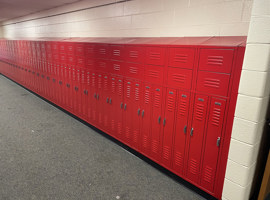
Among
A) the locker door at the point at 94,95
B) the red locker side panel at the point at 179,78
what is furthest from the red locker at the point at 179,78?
the locker door at the point at 94,95

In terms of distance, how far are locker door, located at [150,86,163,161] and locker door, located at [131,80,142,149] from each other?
0.86ft

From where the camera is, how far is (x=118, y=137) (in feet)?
10.1

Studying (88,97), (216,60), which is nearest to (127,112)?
(88,97)

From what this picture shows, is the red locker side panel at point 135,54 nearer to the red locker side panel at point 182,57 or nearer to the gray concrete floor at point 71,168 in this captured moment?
the red locker side panel at point 182,57

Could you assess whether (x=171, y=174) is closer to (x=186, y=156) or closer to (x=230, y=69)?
(x=186, y=156)

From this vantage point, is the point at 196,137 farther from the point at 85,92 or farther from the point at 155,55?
the point at 85,92

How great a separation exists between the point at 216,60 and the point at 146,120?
1.19 meters

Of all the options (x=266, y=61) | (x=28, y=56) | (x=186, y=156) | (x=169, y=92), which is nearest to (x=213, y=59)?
(x=266, y=61)

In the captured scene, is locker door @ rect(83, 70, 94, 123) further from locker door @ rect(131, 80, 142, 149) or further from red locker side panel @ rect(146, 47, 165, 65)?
red locker side panel @ rect(146, 47, 165, 65)

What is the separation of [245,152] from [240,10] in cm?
144

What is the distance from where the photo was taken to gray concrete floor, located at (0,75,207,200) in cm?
209

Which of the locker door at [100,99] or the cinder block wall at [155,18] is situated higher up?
the cinder block wall at [155,18]

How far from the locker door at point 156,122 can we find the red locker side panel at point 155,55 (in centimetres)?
31

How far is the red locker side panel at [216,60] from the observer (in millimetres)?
1658
